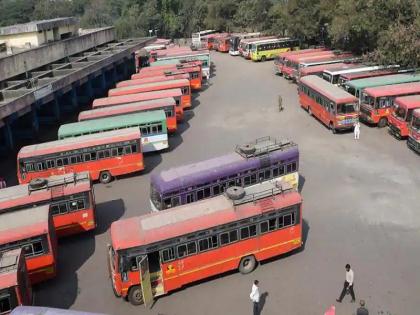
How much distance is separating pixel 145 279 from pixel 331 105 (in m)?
19.4

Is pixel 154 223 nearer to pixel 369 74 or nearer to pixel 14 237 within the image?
pixel 14 237

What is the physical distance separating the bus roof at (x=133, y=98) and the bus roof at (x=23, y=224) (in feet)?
51.0

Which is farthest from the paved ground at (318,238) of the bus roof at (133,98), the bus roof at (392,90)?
Answer: the bus roof at (133,98)

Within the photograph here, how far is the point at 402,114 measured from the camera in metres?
27.4

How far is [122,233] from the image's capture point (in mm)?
14500

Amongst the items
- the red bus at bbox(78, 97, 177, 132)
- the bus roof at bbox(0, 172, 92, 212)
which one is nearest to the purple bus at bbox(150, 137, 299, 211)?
the bus roof at bbox(0, 172, 92, 212)

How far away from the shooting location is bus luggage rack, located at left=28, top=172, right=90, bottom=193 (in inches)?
728

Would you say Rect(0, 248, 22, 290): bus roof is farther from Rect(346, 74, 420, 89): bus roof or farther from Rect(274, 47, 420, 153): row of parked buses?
Rect(346, 74, 420, 89): bus roof

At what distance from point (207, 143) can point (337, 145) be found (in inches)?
320

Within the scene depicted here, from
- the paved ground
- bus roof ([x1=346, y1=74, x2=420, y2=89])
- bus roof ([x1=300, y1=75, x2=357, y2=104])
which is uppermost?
bus roof ([x1=346, y1=74, x2=420, y2=89])

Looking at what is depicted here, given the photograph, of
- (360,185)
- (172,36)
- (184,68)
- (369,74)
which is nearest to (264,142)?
(360,185)

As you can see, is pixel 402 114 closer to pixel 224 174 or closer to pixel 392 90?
pixel 392 90

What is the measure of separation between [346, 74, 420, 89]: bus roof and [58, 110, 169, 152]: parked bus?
45.2ft

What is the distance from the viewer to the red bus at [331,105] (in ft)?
94.3
